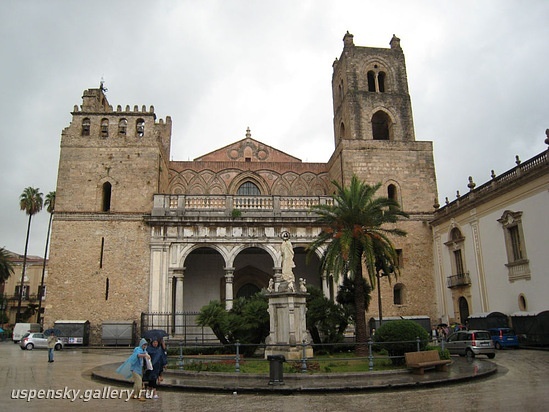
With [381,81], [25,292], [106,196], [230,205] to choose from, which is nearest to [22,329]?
[106,196]

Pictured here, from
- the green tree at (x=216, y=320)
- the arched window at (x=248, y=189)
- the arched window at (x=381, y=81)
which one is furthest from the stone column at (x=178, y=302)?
the arched window at (x=381, y=81)

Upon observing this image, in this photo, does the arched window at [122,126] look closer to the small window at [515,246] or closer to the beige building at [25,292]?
the small window at [515,246]

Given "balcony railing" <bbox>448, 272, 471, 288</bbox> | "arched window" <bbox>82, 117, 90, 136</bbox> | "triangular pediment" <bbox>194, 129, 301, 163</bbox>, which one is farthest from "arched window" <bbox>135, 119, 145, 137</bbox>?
"balcony railing" <bbox>448, 272, 471, 288</bbox>

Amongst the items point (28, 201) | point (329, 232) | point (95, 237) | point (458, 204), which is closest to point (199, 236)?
point (95, 237)

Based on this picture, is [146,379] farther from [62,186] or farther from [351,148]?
[351,148]

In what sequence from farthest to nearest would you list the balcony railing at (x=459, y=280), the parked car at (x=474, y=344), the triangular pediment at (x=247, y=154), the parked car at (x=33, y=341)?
the triangular pediment at (x=247, y=154) < the parked car at (x=33, y=341) < the balcony railing at (x=459, y=280) < the parked car at (x=474, y=344)

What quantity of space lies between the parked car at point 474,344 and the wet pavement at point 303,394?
3.73 meters

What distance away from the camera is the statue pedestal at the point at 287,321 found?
14898mm

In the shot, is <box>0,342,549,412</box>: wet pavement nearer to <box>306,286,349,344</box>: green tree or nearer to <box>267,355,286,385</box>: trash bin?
<box>267,355,286,385</box>: trash bin

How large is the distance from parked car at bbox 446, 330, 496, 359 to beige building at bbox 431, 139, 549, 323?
3.60m

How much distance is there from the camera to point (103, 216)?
2611 centimetres

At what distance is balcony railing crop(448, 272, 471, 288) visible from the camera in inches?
966

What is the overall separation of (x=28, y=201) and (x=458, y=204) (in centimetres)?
3792

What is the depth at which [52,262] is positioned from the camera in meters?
25.2
